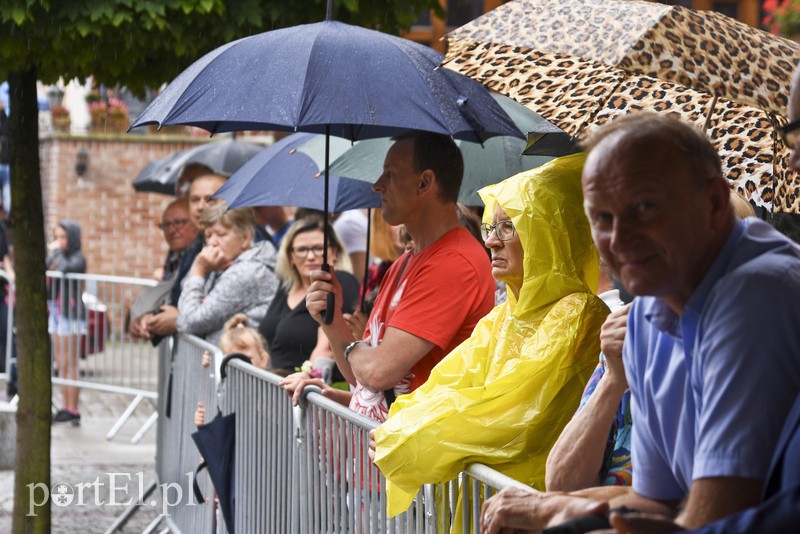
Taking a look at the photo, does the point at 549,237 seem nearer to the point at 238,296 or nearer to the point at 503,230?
the point at 503,230

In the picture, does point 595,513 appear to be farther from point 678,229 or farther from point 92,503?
point 92,503

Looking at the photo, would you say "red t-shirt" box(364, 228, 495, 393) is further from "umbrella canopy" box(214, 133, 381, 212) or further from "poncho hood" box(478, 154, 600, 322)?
"umbrella canopy" box(214, 133, 381, 212)

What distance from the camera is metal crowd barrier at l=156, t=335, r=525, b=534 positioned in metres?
3.47

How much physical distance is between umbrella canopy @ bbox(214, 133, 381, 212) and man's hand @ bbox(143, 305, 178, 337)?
791 millimetres

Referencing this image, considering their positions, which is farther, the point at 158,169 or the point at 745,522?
the point at 158,169

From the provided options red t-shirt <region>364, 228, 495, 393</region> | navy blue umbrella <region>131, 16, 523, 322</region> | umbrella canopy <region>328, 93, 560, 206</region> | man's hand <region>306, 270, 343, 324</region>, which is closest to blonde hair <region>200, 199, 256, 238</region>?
umbrella canopy <region>328, 93, 560, 206</region>

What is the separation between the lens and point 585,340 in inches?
134

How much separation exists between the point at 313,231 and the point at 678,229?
4.47 m

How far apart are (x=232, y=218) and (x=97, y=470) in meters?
2.91

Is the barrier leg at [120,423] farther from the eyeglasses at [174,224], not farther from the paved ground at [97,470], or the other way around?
the eyeglasses at [174,224]

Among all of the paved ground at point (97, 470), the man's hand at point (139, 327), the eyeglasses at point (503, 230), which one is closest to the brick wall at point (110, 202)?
the paved ground at point (97, 470)

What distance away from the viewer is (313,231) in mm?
6605

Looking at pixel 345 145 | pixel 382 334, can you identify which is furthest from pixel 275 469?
pixel 345 145

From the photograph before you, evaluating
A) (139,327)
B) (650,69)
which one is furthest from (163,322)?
(650,69)
